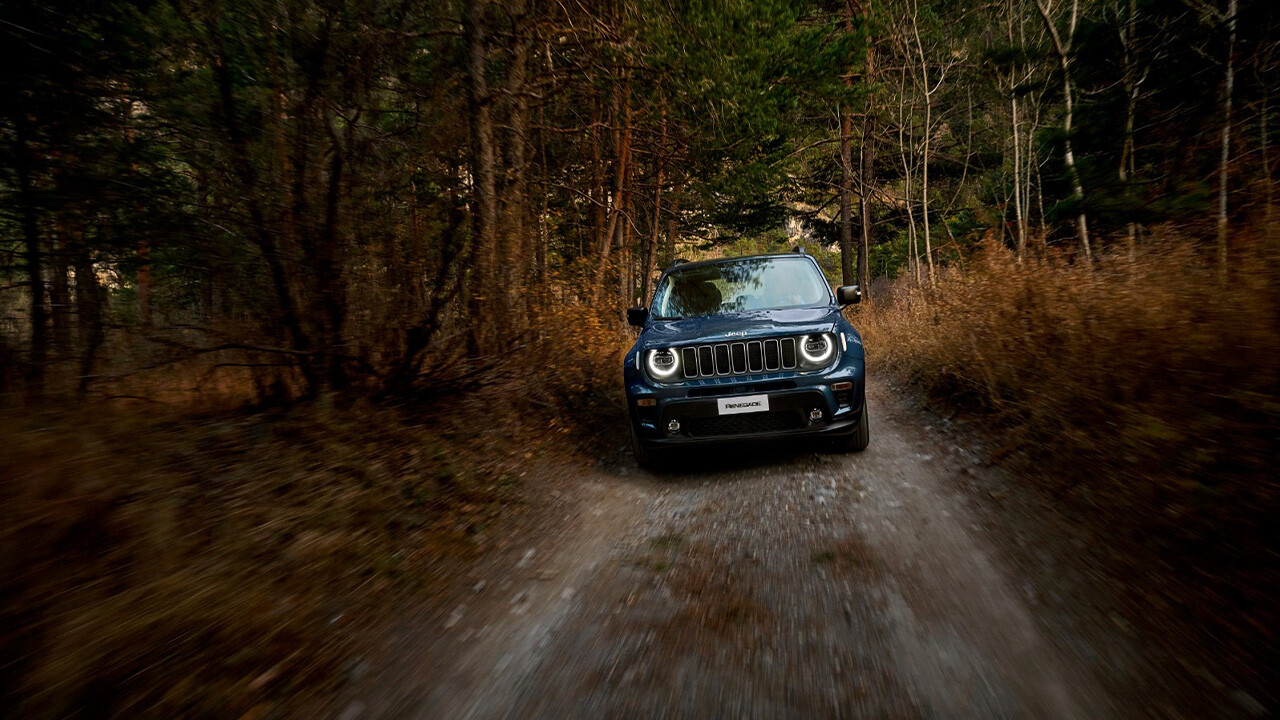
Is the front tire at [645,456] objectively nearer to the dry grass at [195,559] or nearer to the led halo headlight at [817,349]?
A: the led halo headlight at [817,349]

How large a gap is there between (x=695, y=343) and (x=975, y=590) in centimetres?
257

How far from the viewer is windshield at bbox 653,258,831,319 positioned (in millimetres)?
5535

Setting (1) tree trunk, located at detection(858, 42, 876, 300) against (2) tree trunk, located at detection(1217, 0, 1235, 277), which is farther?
(1) tree trunk, located at detection(858, 42, 876, 300)

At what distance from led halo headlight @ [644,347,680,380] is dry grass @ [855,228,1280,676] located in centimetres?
260

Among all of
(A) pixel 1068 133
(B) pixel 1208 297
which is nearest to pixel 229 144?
(B) pixel 1208 297

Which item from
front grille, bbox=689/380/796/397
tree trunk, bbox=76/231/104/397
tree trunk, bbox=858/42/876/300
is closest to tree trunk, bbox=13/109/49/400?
tree trunk, bbox=76/231/104/397

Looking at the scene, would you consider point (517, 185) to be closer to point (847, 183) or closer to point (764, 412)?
point (764, 412)

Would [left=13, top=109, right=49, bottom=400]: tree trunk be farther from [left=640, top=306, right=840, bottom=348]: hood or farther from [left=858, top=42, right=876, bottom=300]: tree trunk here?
[left=858, top=42, right=876, bottom=300]: tree trunk

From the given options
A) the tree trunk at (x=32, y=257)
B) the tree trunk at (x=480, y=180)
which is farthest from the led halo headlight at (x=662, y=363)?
the tree trunk at (x=32, y=257)

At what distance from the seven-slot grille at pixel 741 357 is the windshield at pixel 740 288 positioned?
892mm

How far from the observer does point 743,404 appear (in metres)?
4.44

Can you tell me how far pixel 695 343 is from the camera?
462cm

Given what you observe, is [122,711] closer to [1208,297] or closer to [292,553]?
[292,553]

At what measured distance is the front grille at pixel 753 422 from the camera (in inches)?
175
